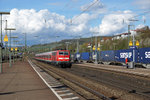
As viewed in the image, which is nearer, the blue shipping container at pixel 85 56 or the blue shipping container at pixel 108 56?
the blue shipping container at pixel 108 56

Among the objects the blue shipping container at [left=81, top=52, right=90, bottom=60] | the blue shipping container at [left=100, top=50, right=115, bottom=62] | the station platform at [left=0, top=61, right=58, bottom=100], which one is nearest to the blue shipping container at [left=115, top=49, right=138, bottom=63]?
the blue shipping container at [left=100, top=50, right=115, bottom=62]

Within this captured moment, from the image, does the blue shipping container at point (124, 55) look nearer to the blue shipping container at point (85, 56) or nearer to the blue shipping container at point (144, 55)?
the blue shipping container at point (144, 55)

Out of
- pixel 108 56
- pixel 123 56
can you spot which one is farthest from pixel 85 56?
pixel 123 56

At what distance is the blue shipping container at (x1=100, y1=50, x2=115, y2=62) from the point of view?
142ft

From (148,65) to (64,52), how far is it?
44.8 ft

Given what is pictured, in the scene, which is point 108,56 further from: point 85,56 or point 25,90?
point 25,90

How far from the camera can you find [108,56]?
4572cm

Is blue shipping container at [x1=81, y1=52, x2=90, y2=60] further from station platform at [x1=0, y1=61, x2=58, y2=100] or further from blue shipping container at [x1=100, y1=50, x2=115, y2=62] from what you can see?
station platform at [x1=0, y1=61, x2=58, y2=100]

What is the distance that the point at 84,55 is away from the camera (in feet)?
208

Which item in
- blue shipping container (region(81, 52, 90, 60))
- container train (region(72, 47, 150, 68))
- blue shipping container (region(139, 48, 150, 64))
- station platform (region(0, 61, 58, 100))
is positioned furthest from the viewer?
blue shipping container (region(81, 52, 90, 60))

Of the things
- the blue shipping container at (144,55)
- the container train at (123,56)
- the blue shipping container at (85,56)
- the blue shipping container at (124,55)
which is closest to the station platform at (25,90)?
the blue shipping container at (144,55)

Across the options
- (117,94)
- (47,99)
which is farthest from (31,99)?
(117,94)

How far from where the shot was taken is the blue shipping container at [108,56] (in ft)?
142

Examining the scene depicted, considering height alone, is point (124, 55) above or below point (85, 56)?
above
